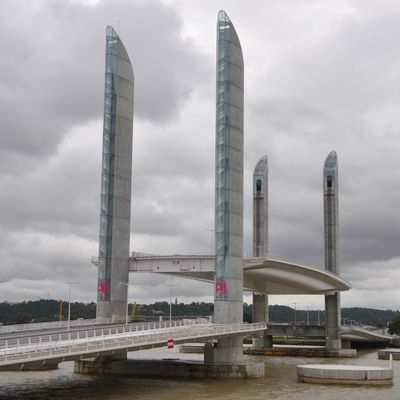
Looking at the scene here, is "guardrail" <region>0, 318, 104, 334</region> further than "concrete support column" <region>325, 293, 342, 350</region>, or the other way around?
"concrete support column" <region>325, 293, 342, 350</region>

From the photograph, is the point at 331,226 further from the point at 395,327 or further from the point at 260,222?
the point at 395,327

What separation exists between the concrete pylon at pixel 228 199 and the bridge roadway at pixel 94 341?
113 inches

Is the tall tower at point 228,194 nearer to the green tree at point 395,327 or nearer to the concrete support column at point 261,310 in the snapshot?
the concrete support column at point 261,310

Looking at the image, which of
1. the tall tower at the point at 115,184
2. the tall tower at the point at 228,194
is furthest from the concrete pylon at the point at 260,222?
the tall tower at the point at 228,194

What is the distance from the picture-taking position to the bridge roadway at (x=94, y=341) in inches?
1578

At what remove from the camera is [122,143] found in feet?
269

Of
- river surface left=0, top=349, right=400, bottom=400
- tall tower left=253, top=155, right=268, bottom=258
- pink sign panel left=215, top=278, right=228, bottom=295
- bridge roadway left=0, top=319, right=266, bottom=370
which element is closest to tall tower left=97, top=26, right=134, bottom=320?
pink sign panel left=215, top=278, right=228, bottom=295

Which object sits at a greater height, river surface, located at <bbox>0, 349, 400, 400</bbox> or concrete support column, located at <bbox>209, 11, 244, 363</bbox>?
concrete support column, located at <bbox>209, 11, 244, 363</bbox>

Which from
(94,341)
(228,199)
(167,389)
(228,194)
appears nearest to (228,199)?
(228,199)

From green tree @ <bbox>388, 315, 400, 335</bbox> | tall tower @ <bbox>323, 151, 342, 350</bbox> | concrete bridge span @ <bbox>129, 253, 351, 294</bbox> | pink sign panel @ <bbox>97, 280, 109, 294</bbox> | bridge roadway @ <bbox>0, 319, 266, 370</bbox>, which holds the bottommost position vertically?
green tree @ <bbox>388, 315, 400, 335</bbox>

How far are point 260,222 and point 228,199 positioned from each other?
52.2 meters

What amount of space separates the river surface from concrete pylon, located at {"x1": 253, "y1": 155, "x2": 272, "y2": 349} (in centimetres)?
5505

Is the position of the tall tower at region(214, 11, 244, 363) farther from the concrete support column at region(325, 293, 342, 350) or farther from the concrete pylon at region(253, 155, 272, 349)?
the concrete support column at region(325, 293, 342, 350)

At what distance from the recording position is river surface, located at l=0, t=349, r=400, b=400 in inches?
2095
